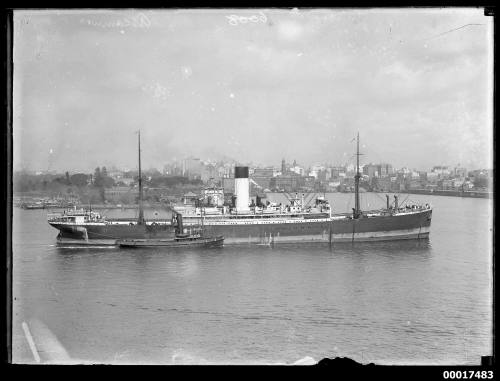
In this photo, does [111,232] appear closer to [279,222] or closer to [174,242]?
[174,242]

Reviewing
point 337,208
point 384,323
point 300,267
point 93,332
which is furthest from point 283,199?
point 93,332

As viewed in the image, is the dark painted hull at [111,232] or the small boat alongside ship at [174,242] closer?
the small boat alongside ship at [174,242]
